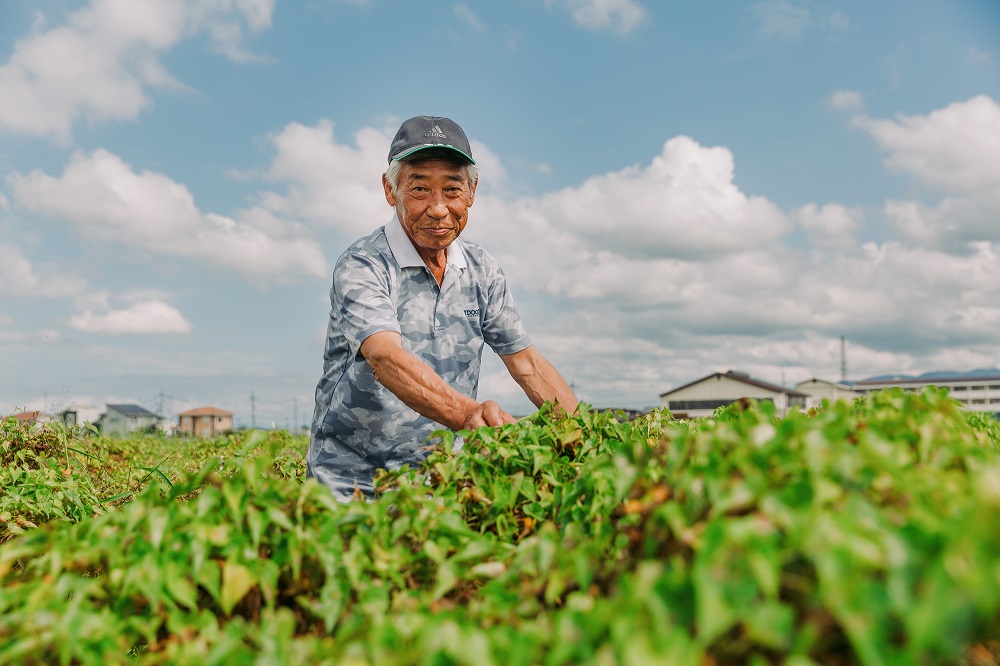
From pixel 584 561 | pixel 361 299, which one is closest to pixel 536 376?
pixel 361 299

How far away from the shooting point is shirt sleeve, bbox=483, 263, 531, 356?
185 inches

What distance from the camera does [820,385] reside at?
75.0 metres

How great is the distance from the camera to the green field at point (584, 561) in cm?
109

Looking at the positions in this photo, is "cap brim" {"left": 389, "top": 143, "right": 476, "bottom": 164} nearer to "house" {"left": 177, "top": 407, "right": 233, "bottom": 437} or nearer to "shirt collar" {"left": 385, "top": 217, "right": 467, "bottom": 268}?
"shirt collar" {"left": 385, "top": 217, "right": 467, "bottom": 268}

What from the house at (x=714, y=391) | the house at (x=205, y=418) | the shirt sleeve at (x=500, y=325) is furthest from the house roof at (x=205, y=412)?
the shirt sleeve at (x=500, y=325)

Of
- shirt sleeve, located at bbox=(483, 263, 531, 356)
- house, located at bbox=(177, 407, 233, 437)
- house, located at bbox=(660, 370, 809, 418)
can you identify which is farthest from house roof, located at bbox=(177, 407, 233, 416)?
shirt sleeve, located at bbox=(483, 263, 531, 356)

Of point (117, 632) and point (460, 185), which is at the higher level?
point (460, 185)

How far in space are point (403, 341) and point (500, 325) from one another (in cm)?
76

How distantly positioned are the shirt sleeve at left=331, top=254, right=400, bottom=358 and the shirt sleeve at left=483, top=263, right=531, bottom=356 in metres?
0.85

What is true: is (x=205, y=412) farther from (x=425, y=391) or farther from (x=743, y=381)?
(x=425, y=391)

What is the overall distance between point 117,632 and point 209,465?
43 centimetres

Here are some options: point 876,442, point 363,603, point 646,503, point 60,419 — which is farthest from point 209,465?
point 60,419

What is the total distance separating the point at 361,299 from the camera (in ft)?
11.8

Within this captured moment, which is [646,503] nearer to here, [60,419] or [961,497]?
[961,497]
